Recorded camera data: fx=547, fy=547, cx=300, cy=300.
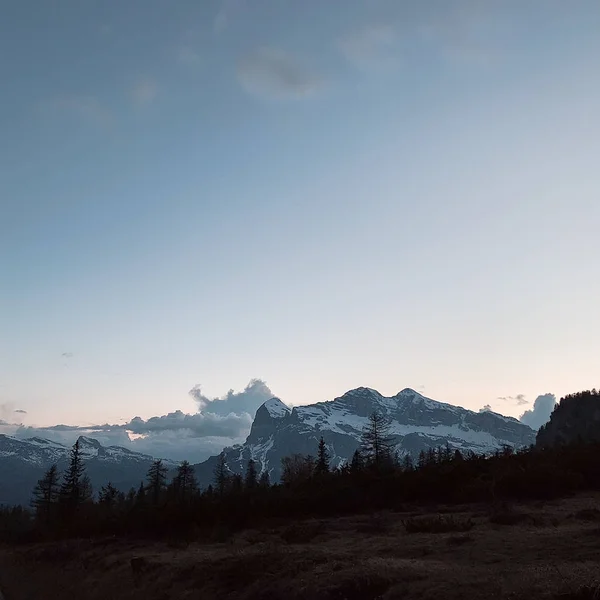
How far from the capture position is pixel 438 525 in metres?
23.2

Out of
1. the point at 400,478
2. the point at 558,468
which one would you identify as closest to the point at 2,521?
the point at 400,478

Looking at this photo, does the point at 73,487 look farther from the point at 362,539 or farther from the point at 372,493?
the point at 362,539

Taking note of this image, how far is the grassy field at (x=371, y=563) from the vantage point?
13617mm

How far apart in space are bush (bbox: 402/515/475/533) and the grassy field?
2.3 inches

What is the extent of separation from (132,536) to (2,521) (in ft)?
169

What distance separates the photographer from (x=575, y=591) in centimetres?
1138

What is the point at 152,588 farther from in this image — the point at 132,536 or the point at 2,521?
the point at 2,521

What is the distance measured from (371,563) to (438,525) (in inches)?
303

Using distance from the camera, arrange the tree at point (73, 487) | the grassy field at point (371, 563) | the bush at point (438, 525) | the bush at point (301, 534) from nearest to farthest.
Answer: the grassy field at point (371, 563), the bush at point (438, 525), the bush at point (301, 534), the tree at point (73, 487)

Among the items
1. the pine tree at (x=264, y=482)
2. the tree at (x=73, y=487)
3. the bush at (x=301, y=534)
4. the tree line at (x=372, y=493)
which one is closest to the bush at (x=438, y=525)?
the bush at (x=301, y=534)

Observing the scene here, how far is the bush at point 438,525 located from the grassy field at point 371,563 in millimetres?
59

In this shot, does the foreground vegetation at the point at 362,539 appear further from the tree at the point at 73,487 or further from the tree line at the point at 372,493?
the tree at the point at 73,487

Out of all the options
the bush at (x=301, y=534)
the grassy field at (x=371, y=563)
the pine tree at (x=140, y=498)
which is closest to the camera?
the grassy field at (x=371, y=563)

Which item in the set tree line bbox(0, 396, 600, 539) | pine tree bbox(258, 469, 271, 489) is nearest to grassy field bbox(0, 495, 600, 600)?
tree line bbox(0, 396, 600, 539)
